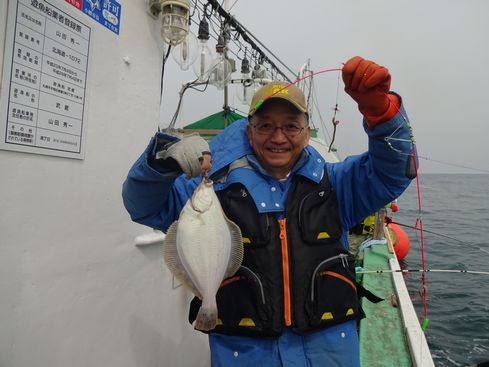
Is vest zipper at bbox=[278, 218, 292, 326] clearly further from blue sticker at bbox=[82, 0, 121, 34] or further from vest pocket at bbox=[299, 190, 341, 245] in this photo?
blue sticker at bbox=[82, 0, 121, 34]

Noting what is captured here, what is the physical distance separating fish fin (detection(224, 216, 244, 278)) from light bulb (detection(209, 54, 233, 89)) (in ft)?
13.0

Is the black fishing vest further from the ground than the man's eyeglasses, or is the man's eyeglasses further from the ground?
the man's eyeglasses

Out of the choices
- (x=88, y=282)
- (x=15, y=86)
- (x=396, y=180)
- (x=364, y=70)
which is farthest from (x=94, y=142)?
(x=396, y=180)

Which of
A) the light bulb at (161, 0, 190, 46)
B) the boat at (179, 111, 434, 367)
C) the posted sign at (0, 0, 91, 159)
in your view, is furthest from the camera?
the boat at (179, 111, 434, 367)

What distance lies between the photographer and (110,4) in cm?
236

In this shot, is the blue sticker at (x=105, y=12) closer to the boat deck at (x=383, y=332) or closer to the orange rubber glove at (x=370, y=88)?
the orange rubber glove at (x=370, y=88)

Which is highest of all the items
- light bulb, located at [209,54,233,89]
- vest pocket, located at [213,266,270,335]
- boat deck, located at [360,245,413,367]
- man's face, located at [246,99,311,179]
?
light bulb, located at [209,54,233,89]

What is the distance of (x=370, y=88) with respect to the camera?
1.86 m

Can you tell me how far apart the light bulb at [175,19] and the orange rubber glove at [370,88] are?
149cm

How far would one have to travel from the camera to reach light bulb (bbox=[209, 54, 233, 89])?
5.46 m

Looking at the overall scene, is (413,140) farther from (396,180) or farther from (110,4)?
(110,4)

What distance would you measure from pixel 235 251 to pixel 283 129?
33.3 inches

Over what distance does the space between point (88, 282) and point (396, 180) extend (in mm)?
2112

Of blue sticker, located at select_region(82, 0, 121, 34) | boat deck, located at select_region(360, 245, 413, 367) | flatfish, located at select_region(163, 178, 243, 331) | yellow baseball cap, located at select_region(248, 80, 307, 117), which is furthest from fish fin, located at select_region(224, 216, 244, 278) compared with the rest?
boat deck, located at select_region(360, 245, 413, 367)
